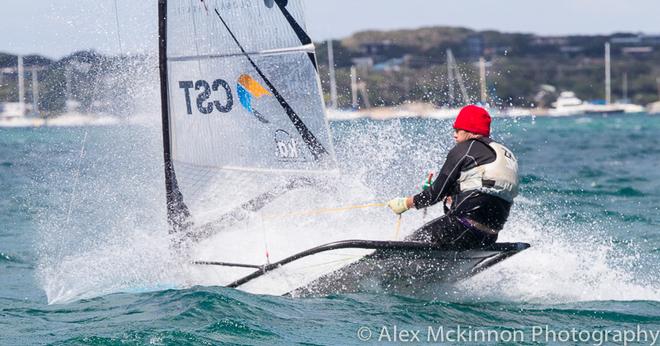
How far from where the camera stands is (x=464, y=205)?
6.93m

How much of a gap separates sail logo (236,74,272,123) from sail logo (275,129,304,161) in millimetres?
241

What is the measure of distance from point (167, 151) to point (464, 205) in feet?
7.98

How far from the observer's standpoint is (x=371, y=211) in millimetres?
9273

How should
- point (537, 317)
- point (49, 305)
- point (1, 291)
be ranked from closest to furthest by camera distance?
point (537, 317), point (49, 305), point (1, 291)

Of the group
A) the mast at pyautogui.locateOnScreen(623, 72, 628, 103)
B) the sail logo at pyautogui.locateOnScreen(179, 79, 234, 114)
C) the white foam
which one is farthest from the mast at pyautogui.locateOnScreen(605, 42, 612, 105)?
the sail logo at pyautogui.locateOnScreen(179, 79, 234, 114)

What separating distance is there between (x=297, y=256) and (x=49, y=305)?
1.96 meters

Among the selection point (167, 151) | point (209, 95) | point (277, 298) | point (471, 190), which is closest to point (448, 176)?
point (471, 190)

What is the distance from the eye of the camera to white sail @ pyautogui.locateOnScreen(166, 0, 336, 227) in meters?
7.74

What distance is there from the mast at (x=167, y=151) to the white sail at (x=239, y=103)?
0.03 meters

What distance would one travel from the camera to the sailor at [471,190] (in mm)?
6898

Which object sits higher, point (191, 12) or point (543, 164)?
point (191, 12)

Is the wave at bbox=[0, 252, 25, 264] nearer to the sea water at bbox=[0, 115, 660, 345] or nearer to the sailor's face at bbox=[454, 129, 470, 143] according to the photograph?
the sea water at bbox=[0, 115, 660, 345]

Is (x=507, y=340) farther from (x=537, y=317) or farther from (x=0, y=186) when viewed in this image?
(x=0, y=186)

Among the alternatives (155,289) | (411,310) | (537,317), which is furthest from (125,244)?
(537,317)
